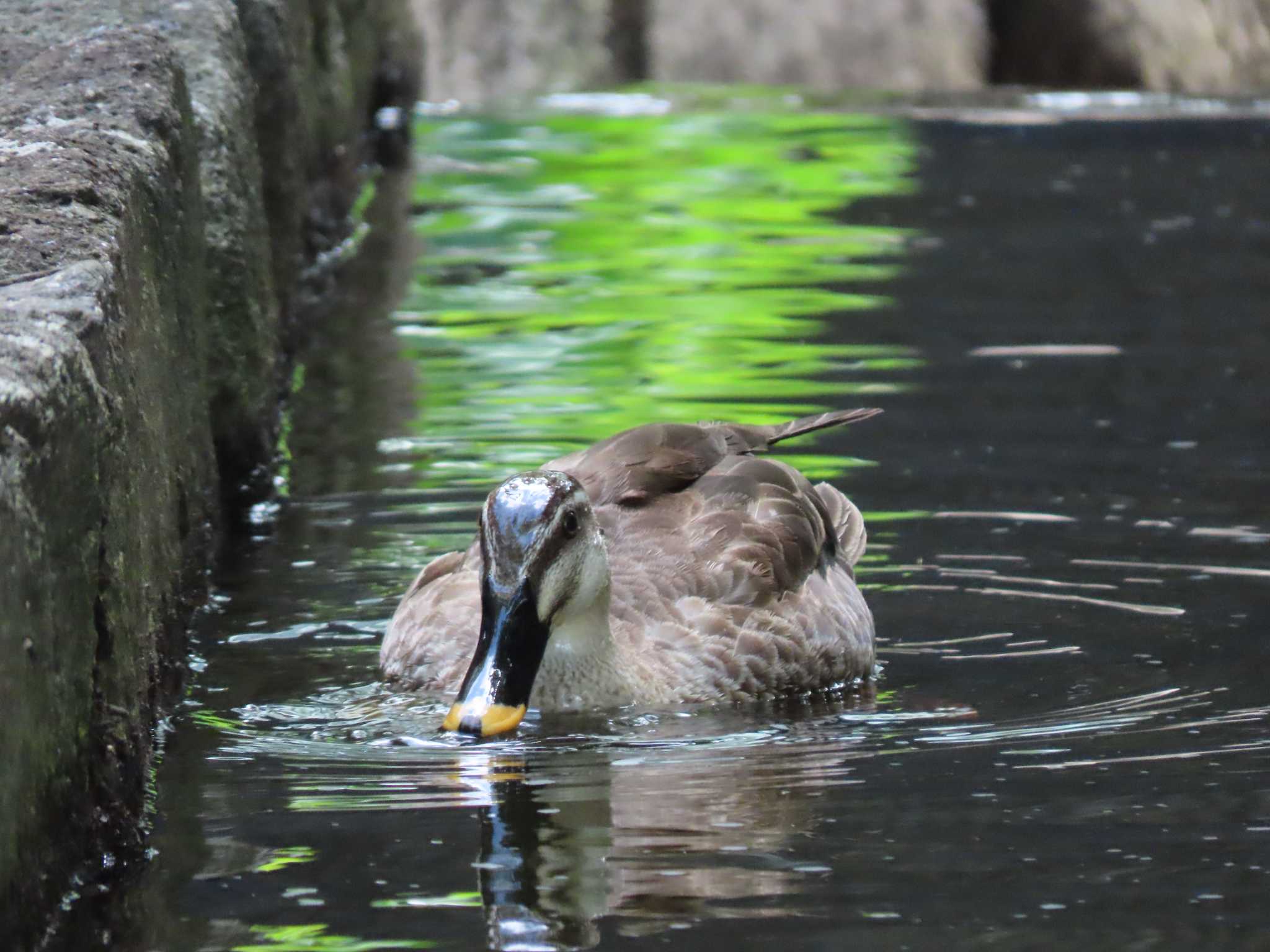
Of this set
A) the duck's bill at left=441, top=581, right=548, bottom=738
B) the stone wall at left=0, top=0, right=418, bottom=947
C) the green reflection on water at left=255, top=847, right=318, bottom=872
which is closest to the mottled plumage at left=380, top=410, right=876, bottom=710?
the duck's bill at left=441, top=581, right=548, bottom=738

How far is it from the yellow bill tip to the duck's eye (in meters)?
0.46

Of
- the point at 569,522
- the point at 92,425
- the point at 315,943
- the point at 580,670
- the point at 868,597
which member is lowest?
the point at 868,597

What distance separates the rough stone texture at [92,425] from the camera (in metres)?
4.21

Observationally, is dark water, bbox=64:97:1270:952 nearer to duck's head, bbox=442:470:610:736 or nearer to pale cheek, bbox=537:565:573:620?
duck's head, bbox=442:470:610:736

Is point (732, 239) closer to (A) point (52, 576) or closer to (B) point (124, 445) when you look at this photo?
(B) point (124, 445)


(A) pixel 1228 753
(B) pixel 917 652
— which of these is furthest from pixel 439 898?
(B) pixel 917 652

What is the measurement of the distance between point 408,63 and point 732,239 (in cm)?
522

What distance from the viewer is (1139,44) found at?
835 inches

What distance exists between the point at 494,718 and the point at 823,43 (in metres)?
17.1

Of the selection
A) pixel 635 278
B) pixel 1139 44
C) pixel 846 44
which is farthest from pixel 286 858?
pixel 846 44

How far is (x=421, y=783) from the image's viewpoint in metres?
5.36

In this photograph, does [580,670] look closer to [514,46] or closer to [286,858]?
[286,858]

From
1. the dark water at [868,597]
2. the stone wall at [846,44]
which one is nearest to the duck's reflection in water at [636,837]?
the dark water at [868,597]

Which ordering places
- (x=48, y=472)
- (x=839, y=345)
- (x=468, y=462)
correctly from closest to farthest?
(x=48, y=472)
(x=468, y=462)
(x=839, y=345)
